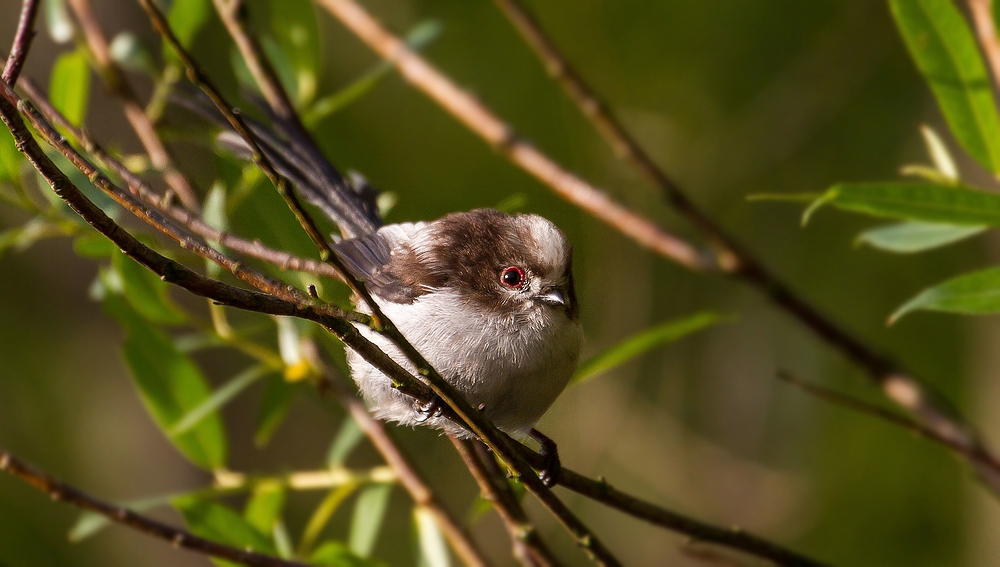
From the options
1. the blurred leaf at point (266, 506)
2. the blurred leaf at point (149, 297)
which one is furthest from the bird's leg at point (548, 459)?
the blurred leaf at point (149, 297)

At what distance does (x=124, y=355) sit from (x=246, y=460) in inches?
116

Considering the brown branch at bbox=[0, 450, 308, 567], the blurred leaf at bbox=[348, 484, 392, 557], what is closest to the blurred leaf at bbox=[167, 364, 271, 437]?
the blurred leaf at bbox=[348, 484, 392, 557]

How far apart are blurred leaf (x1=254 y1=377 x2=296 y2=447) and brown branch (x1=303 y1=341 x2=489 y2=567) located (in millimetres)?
186

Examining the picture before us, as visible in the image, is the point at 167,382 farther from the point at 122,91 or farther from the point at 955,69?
the point at 955,69

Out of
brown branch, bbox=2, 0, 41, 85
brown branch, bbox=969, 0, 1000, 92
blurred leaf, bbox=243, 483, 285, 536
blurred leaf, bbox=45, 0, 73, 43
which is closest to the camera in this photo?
brown branch, bbox=2, 0, 41, 85

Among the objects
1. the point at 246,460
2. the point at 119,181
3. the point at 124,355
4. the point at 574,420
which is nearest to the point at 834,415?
the point at 574,420

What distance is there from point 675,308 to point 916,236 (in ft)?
11.7

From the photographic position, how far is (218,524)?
2.44 meters

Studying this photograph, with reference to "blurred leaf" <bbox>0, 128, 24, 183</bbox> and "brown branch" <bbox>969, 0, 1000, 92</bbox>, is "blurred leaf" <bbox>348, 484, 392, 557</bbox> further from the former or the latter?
"brown branch" <bbox>969, 0, 1000, 92</bbox>

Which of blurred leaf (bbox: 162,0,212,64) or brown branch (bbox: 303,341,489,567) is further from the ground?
blurred leaf (bbox: 162,0,212,64)

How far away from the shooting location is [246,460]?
5.50 m

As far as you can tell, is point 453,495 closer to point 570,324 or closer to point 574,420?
point 574,420

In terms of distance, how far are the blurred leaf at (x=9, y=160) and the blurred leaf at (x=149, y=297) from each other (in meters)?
0.40

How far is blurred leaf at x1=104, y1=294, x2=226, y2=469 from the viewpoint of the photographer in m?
2.70
